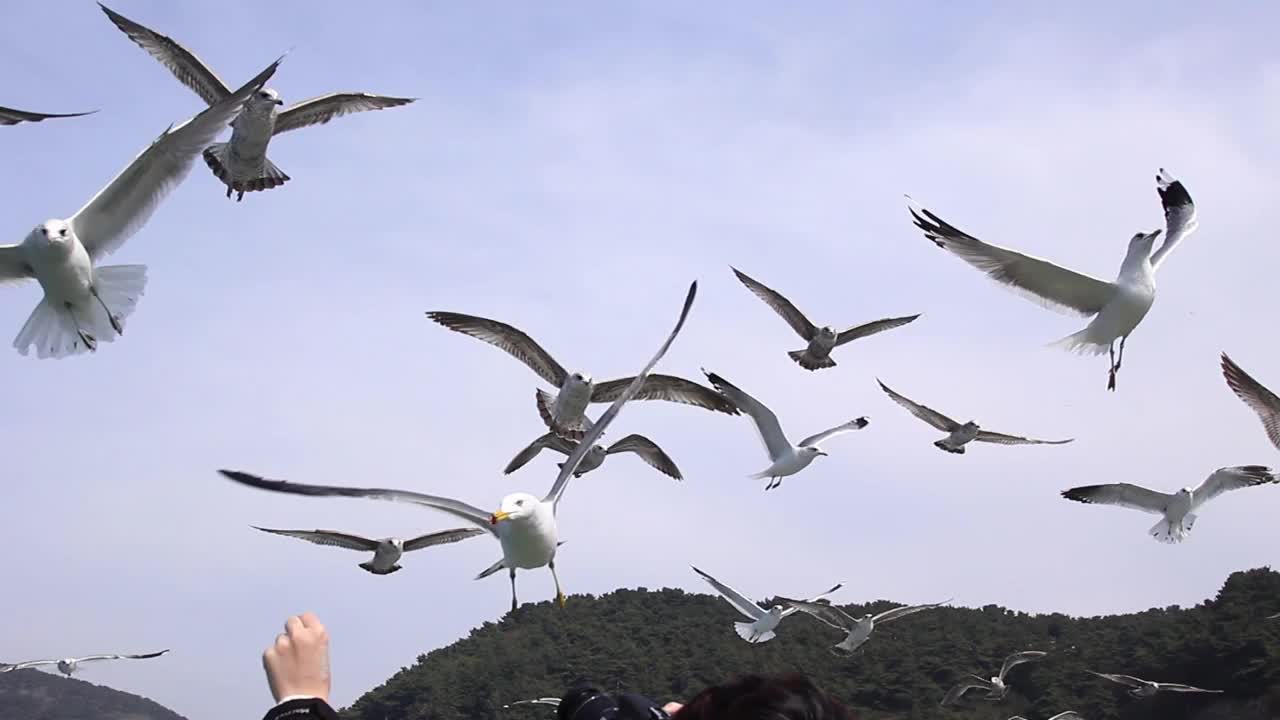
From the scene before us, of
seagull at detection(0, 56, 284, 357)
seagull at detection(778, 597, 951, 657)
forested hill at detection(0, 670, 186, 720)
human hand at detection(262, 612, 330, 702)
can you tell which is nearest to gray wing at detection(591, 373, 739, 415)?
seagull at detection(778, 597, 951, 657)

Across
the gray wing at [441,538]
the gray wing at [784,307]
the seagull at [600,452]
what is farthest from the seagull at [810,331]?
the gray wing at [441,538]

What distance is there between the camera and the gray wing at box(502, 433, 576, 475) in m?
19.1

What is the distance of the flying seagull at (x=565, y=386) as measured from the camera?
1683cm

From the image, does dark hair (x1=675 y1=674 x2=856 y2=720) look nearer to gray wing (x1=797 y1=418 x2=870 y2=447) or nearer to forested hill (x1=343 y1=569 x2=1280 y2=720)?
gray wing (x1=797 y1=418 x2=870 y2=447)

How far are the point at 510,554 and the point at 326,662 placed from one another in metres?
6.08

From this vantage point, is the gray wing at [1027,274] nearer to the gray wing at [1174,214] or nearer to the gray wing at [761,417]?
the gray wing at [1174,214]

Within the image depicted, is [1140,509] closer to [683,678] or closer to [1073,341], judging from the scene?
[1073,341]

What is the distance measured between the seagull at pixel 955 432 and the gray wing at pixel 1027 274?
18.2 ft

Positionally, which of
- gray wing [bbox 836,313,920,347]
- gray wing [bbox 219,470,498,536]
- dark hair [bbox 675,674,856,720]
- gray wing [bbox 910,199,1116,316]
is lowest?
dark hair [bbox 675,674,856,720]

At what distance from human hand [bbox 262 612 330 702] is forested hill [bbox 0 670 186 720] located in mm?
78699

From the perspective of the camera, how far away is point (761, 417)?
62.2ft

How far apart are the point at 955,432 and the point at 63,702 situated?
6821 cm

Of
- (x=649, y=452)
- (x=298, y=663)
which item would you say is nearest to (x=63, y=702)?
(x=649, y=452)

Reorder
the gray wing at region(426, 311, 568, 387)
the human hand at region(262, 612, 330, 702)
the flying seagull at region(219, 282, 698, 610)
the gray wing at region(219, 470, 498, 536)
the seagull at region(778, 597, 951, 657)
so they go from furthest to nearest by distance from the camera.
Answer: the seagull at region(778, 597, 951, 657) → the gray wing at region(426, 311, 568, 387) → the flying seagull at region(219, 282, 698, 610) → the gray wing at region(219, 470, 498, 536) → the human hand at region(262, 612, 330, 702)
